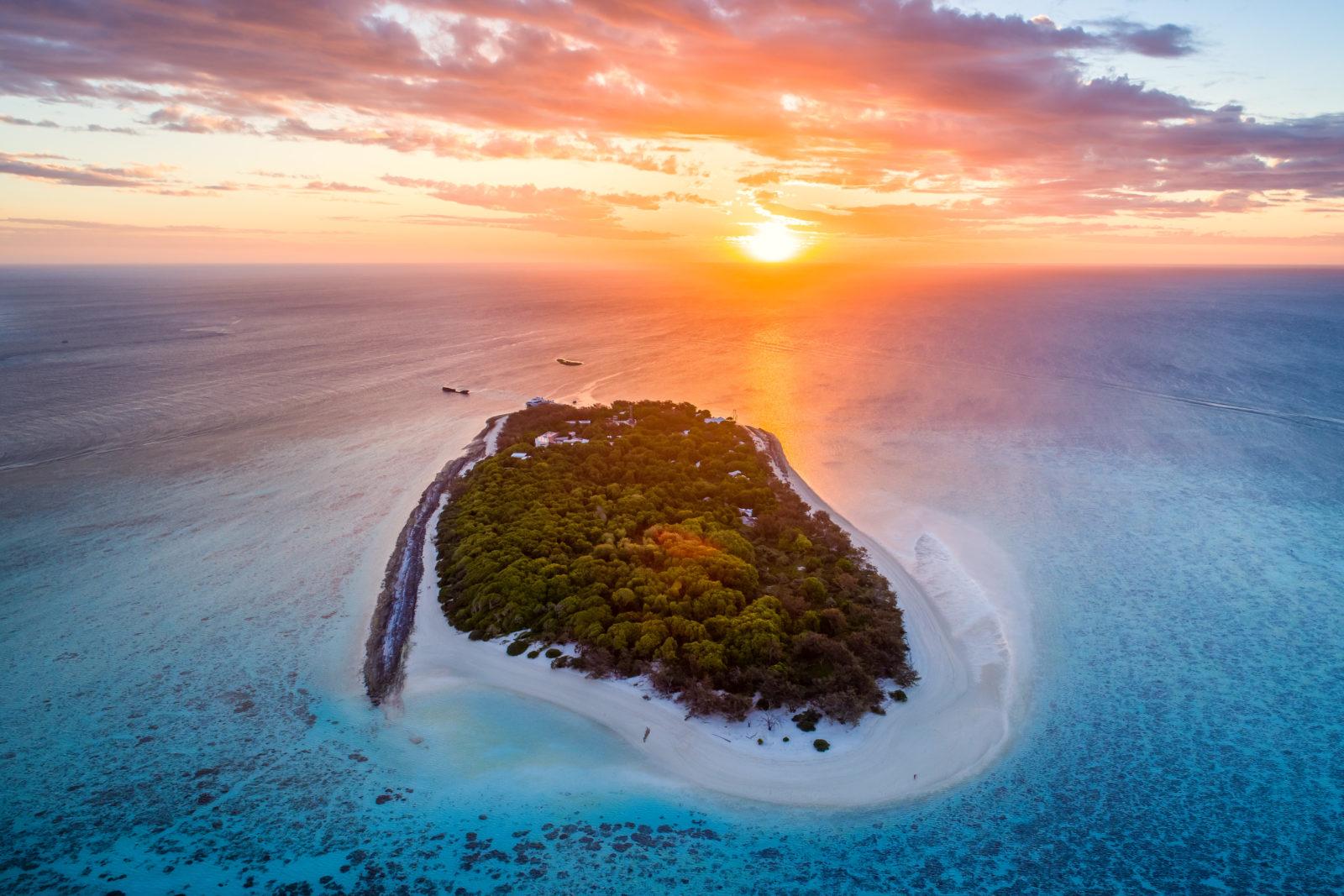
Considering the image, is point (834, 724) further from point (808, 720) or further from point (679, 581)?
point (679, 581)

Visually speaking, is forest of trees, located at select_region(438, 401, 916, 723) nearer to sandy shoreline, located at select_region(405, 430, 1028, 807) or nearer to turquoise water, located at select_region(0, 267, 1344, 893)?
sandy shoreline, located at select_region(405, 430, 1028, 807)

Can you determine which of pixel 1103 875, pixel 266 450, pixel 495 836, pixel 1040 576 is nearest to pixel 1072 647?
pixel 1040 576

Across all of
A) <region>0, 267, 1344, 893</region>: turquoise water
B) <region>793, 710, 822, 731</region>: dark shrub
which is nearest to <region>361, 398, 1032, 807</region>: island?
<region>793, 710, 822, 731</region>: dark shrub

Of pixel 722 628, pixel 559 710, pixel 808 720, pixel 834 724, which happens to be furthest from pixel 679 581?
pixel 834 724

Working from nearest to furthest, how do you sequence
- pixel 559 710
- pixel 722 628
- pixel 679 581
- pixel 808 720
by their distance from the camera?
pixel 808 720 < pixel 559 710 < pixel 722 628 < pixel 679 581

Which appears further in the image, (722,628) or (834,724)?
(722,628)
